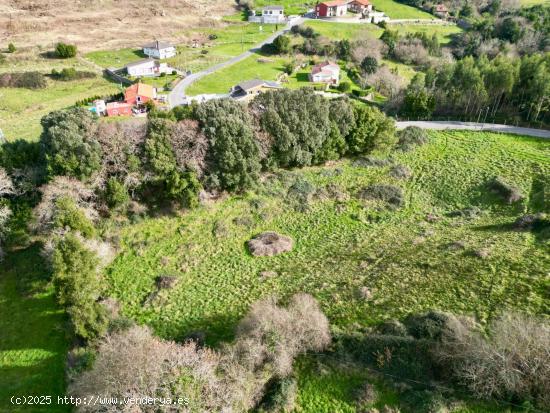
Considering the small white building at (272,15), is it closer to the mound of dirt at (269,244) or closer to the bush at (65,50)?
the bush at (65,50)

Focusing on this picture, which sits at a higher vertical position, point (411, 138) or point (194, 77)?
point (194, 77)

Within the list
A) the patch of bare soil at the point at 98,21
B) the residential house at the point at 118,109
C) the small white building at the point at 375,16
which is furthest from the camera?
the small white building at the point at 375,16

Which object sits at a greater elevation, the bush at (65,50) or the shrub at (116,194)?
the bush at (65,50)

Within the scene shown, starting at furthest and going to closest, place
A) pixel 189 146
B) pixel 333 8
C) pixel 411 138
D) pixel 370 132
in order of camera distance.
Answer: pixel 333 8, pixel 411 138, pixel 370 132, pixel 189 146

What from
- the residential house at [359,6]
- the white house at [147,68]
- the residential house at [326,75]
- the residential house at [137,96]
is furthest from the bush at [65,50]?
the residential house at [359,6]

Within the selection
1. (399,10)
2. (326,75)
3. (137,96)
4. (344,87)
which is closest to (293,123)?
(137,96)

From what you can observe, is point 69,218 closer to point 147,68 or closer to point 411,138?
point 411,138

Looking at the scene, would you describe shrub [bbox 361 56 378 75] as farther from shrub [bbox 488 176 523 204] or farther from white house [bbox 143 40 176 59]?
shrub [bbox 488 176 523 204]
